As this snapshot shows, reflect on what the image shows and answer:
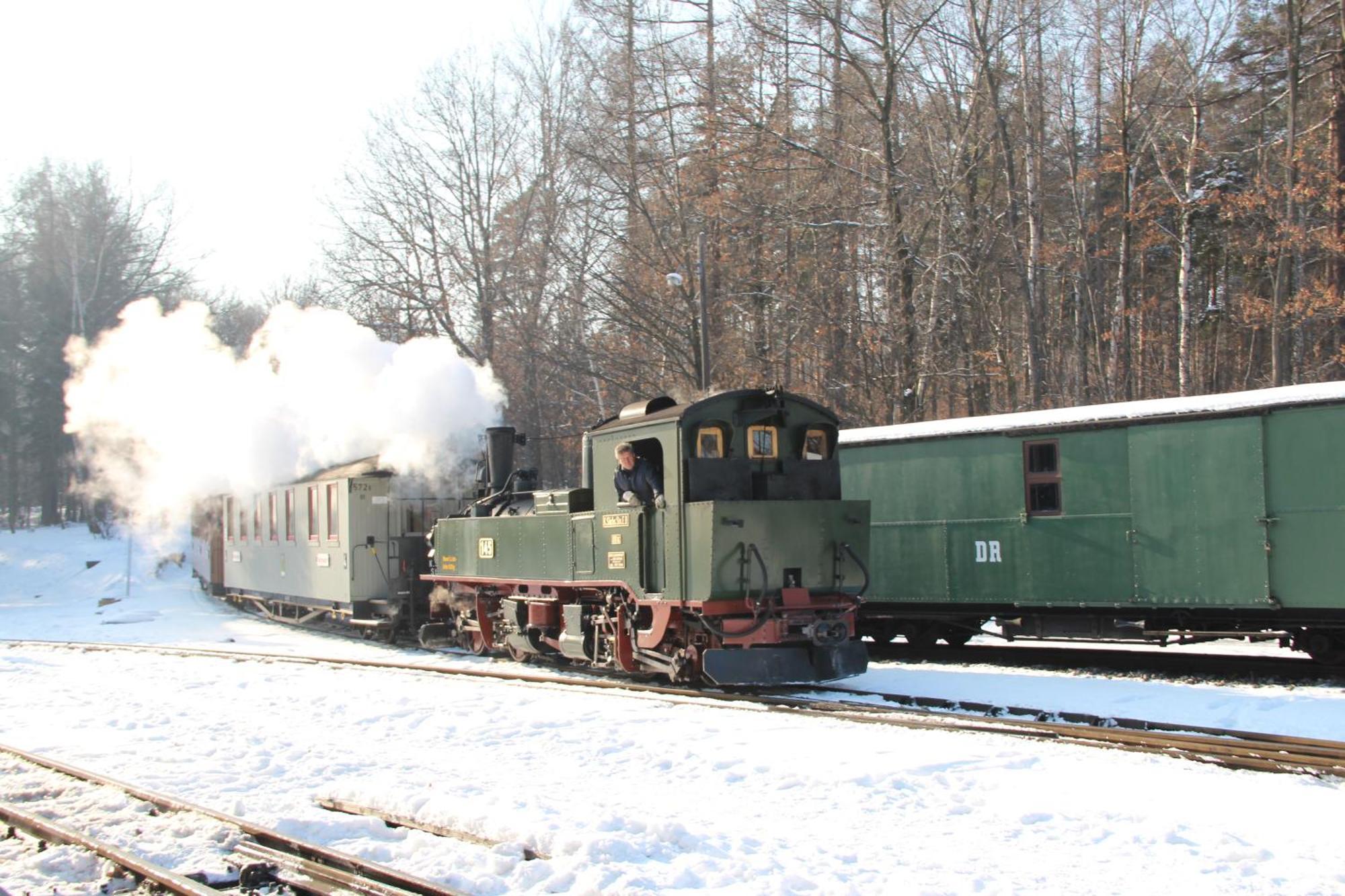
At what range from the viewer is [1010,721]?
8234mm

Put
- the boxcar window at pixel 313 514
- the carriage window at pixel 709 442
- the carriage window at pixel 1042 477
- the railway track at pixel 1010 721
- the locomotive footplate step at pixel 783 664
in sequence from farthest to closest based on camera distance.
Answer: the boxcar window at pixel 313 514, the carriage window at pixel 1042 477, the carriage window at pixel 709 442, the locomotive footplate step at pixel 783 664, the railway track at pixel 1010 721

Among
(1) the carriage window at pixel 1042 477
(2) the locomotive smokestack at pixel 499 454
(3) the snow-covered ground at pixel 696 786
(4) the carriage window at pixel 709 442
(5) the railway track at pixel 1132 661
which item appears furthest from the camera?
(2) the locomotive smokestack at pixel 499 454

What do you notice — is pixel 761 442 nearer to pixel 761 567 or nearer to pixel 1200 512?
pixel 761 567

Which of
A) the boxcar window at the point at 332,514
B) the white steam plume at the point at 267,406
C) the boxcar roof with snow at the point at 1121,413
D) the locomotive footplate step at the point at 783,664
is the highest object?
the white steam plume at the point at 267,406

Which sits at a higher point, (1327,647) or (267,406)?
(267,406)

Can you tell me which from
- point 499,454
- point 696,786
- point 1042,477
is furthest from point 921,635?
point 696,786

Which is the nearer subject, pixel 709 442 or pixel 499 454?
pixel 709 442

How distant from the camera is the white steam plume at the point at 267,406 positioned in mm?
15719

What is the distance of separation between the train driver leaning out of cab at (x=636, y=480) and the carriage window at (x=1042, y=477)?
4771 mm

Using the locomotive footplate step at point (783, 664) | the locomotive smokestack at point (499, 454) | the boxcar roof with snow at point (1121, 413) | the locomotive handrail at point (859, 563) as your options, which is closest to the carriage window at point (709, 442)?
the locomotive handrail at point (859, 563)

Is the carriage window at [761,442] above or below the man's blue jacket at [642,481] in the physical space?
above

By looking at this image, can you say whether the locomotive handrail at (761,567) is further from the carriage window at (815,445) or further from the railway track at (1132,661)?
the railway track at (1132,661)

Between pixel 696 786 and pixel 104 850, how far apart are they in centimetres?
338

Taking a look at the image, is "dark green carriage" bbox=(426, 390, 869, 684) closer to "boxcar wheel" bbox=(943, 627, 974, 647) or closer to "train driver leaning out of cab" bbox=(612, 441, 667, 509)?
"train driver leaning out of cab" bbox=(612, 441, 667, 509)
